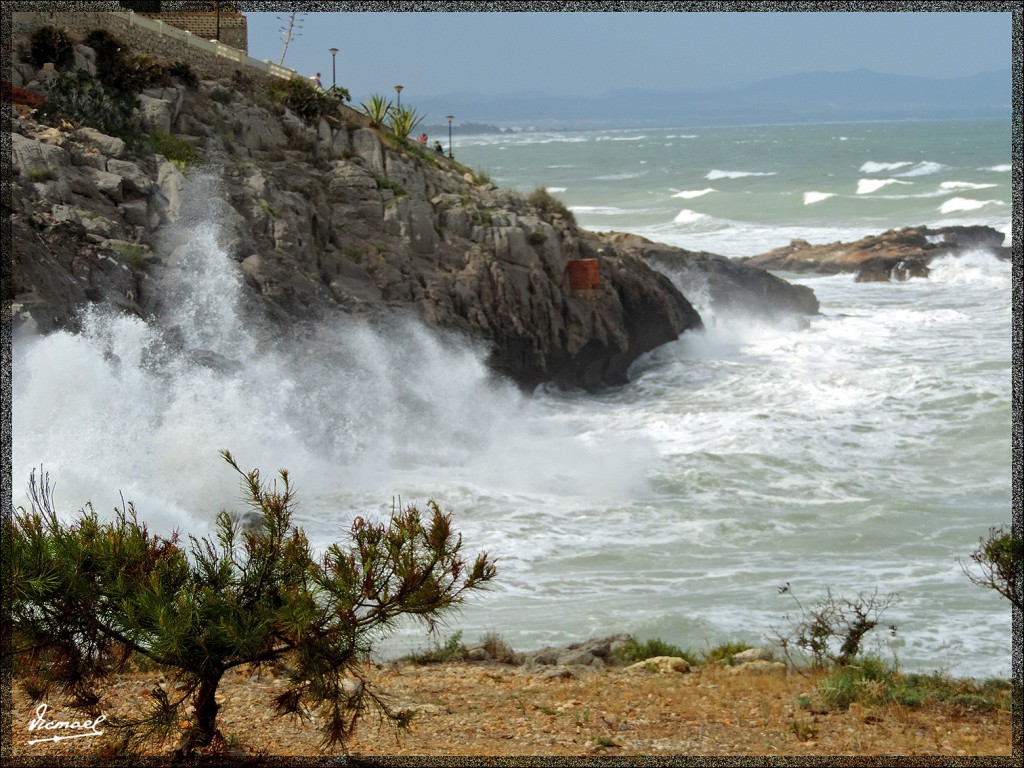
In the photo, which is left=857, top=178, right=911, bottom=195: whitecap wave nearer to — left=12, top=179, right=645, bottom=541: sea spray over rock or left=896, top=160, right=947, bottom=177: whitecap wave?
left=896, top=160, right=947, bottom=177: whitecap wave

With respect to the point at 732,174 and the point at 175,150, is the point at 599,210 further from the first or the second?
the point at 175,150

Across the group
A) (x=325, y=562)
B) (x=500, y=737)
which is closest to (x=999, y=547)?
(x=500, y=737)

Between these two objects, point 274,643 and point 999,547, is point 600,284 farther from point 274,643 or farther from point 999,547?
point 274,643

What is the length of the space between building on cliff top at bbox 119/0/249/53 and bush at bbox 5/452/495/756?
72.1 feet

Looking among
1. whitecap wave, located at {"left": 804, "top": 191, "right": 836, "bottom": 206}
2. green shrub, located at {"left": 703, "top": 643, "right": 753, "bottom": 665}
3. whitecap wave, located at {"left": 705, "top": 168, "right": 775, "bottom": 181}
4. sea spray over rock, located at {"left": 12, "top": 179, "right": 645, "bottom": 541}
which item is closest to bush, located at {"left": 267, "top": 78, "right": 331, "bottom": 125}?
sea spray over rock, located at {"left": 12, "top": 179, "right": 645, "bottom": 541}

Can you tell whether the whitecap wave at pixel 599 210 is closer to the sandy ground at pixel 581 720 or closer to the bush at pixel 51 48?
the bush at pixel 51 48

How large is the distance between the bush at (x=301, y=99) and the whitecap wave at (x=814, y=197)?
40.3 meters

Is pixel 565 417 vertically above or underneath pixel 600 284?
underneath

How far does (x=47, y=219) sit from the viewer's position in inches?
672

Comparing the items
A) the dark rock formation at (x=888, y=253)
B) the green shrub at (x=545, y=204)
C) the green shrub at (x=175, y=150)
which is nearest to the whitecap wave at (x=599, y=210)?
the dark rock formation at (x=888, y=253)

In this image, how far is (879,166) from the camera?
79.5 meters

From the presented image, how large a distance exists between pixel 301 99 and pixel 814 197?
→ 42.6 metres

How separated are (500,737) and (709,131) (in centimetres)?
13094

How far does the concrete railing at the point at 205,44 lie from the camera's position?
22359 mm
